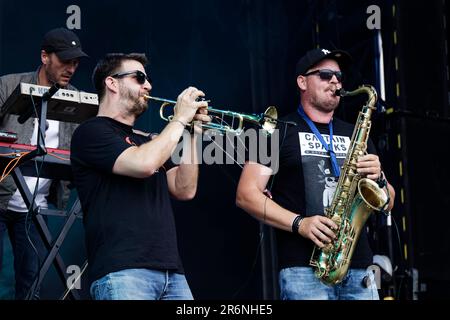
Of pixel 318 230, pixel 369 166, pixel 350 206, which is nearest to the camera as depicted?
pixel 318 230

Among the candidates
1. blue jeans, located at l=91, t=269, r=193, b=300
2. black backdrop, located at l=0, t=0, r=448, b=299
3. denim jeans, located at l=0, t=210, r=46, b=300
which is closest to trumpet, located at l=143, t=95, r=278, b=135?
blue jeans, located at l=91, t=269, r=193, b=300

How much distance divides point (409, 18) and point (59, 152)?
3589mm

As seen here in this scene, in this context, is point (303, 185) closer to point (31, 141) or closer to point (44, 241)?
point (44, 241)

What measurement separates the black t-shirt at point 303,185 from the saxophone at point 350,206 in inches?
1.8

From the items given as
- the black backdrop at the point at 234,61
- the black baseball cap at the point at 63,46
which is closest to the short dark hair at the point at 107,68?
the black baseball cap at the point at 63,46

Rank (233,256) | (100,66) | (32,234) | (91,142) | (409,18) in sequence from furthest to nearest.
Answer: (233,256), (409,18), (32,234), (100,66), (91,142)

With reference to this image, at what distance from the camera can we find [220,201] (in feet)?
26.0

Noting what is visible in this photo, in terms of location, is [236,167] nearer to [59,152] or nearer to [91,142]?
[59,152]

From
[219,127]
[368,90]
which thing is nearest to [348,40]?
[368,90]

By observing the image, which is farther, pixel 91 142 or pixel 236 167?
pixel 236 167

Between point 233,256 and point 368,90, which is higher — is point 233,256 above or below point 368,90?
below

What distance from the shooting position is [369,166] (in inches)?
215

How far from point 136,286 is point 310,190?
1616 millimetres

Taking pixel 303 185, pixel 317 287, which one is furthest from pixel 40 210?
pixel 317 287
